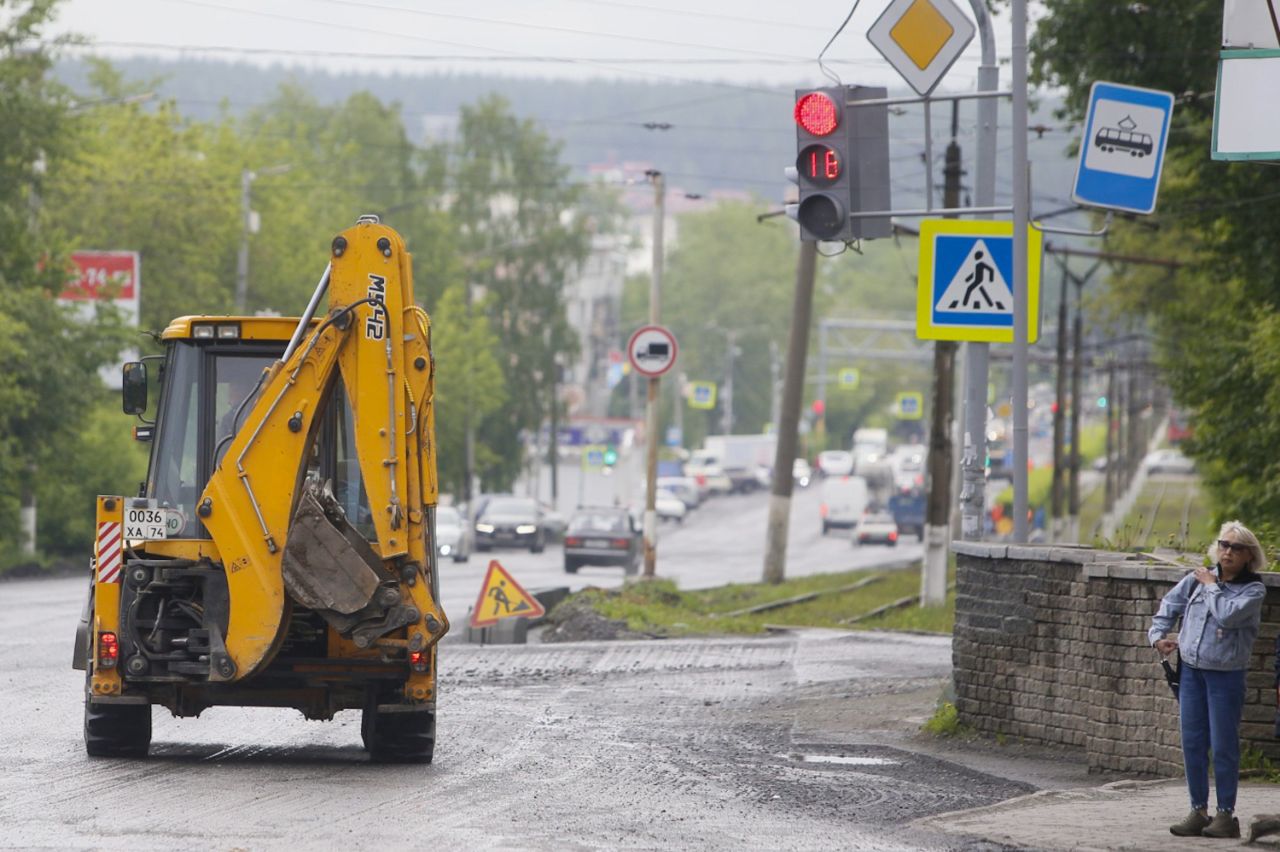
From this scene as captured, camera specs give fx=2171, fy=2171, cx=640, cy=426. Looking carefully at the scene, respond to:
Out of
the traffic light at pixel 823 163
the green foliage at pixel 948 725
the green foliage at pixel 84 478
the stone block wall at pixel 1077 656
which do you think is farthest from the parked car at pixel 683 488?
the stone block wall at pixel 1077 656

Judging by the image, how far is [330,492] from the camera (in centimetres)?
1296

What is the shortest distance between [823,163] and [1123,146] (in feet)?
7.34

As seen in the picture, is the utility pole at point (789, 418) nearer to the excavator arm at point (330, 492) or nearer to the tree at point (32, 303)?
the tree at point (32, 303)

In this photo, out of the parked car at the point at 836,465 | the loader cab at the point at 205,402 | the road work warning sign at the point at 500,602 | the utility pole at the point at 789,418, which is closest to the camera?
the loader cab at the point at 205,402

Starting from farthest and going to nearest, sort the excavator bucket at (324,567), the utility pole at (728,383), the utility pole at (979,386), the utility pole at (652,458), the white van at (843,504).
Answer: the utility pole at (728,383) → the white van at (843,504) → the utility pole at (652,458) → the utility pole at (979,386) → the excavator bucket at (324,567)

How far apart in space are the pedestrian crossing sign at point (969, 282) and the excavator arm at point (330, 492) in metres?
5.71

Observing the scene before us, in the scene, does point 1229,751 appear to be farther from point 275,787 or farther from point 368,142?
point 368,142

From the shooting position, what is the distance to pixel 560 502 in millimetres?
108562

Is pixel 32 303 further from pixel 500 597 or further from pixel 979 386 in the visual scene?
pixel 979 386

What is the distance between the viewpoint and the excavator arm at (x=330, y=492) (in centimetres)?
1256

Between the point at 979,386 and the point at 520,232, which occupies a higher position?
the point at 520,232

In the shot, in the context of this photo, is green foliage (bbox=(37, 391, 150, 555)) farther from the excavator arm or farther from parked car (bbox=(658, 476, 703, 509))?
parked car (bbox=(658, 476, 703, 509))

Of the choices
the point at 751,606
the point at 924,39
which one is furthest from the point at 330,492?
the point at 751,606

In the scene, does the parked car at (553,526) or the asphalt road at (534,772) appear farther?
the parked car at (553,526)
